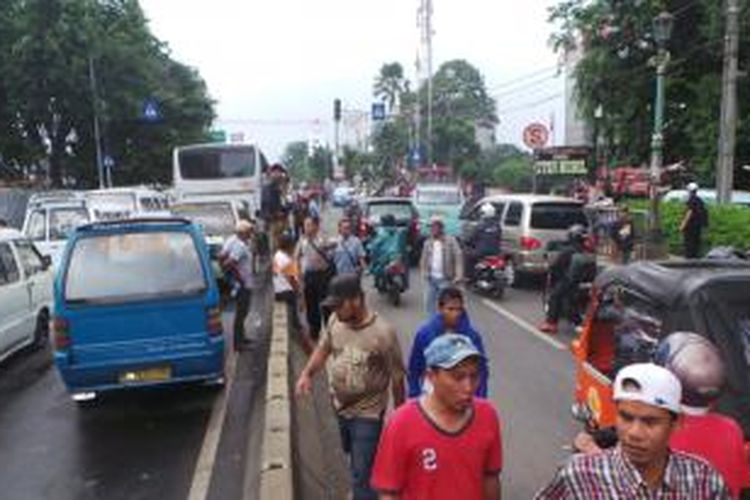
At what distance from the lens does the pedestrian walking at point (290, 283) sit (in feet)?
44.8

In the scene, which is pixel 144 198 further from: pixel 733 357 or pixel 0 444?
pixel 733 357

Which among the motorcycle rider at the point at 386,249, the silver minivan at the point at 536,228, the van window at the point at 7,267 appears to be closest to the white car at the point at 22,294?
the van window at the point at 7,267

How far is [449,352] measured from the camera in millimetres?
4051

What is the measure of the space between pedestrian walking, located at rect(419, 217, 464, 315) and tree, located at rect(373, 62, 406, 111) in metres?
109

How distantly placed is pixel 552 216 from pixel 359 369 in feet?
48.1

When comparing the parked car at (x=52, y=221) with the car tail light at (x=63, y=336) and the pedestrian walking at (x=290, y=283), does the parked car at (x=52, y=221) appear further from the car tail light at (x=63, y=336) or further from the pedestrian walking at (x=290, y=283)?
the car tail light at (x=63, y=336)

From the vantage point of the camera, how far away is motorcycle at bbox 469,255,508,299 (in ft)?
63.1

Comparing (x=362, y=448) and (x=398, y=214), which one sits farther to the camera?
(x=398, y=214)

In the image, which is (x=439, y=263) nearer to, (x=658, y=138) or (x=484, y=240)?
(x=484, y=240)

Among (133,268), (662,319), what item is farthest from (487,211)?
(662,319)

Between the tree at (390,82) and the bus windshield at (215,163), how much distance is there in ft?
291

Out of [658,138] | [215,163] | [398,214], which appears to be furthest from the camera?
[215,163]

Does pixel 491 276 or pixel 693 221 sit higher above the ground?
pixel 693 221

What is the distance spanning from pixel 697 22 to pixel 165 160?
34.0 meters
